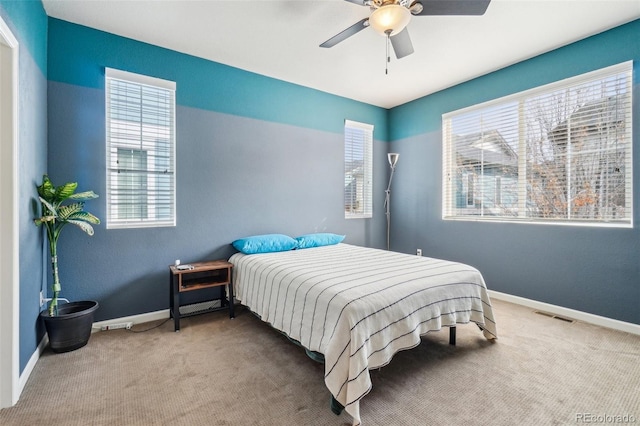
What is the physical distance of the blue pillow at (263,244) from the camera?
10.7ft

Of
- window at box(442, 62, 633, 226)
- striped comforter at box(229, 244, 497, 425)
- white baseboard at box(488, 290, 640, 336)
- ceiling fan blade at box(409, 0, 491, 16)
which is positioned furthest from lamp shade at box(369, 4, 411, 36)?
white baseboard at box(488, 290, 640, 336)

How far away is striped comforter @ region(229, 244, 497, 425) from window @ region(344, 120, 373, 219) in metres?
1.90

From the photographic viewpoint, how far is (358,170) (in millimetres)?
4867

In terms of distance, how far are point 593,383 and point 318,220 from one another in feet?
10.4

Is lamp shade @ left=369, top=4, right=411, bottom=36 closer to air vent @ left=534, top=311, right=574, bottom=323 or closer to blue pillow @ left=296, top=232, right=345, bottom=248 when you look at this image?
blue pillow @ left=296, top=232, right=345, bottom=248

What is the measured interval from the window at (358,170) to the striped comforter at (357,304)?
190 cm

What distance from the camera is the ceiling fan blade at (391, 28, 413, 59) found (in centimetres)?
233

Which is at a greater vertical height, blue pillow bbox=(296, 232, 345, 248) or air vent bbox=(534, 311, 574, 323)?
blue pillow bbox=(296, 232, 345, 248)

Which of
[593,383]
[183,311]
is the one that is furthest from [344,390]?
[183,311]

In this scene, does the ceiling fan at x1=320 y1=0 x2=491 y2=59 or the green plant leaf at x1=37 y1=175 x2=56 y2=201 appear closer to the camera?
the ceiling fan at x1=320 y1=0 x2=491 y2=59

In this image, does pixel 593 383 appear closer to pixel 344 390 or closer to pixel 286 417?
pixel 344 390

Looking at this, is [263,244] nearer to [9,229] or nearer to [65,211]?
[65,211]

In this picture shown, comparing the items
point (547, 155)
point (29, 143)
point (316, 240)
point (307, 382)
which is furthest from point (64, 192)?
point (547, 155)

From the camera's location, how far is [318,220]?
433 centimetres
